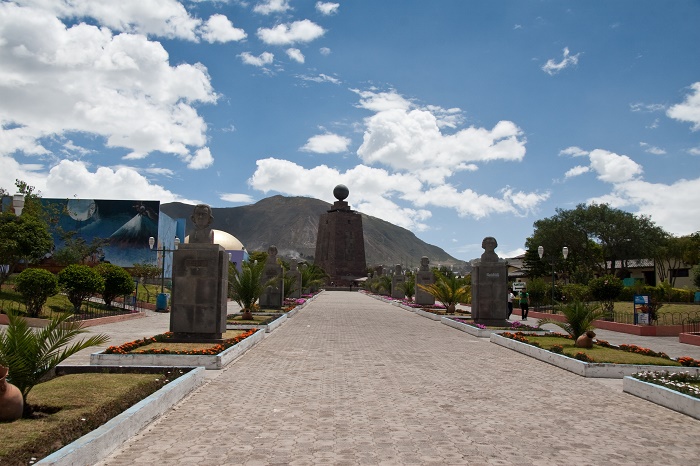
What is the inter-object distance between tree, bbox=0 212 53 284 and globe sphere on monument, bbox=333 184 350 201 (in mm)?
57563

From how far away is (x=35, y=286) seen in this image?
18.5m

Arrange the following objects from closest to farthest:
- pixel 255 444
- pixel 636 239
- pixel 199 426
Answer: pixel 255 444 → pixel 199 426 → pixel 636 239

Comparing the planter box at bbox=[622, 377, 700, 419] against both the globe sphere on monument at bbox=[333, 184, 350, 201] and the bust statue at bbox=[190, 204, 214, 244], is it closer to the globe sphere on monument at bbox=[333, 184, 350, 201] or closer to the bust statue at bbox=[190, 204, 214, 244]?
the bust statue at bbox=[190, 204, 214, 244]

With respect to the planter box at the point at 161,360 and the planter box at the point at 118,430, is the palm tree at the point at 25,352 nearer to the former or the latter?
the planter box at the point at 118,430

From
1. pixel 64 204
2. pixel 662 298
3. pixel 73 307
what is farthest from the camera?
pixel 64 204

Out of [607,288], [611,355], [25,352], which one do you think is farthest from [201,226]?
[607,288]

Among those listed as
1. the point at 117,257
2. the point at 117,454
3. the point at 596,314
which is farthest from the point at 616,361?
the point at 117,257

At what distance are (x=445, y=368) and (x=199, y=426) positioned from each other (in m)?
5.46

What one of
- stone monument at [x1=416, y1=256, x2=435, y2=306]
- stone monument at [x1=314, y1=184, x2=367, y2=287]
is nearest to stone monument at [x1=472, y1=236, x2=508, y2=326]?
stone monument at [x1=416, y1=256, x2=435, y2=306]

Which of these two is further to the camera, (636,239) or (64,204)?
(64,204)

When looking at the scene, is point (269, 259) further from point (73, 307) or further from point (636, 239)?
point (636, 239)

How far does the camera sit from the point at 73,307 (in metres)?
22.7

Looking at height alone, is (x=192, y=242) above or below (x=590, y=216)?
below

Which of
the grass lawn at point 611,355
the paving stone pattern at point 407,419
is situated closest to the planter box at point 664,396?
the paving stone pattern at point 407,419
